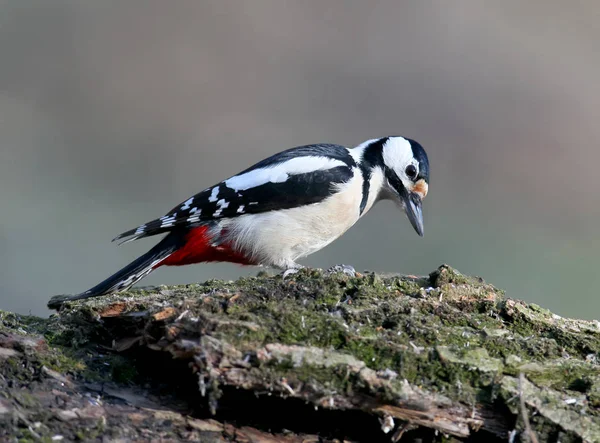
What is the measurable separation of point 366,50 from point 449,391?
1106 cm

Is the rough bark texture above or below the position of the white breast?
below

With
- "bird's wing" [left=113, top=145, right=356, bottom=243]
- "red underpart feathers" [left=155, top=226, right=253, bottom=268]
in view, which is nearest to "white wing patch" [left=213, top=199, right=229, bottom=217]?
"bird's wing" [left=113, top=145, right=356, bottom=243]

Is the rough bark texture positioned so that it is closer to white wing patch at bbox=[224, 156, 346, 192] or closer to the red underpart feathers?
the red underpart feathers

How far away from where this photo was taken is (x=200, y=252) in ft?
17.2

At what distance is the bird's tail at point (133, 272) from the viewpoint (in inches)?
168

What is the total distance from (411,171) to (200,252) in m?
1.63

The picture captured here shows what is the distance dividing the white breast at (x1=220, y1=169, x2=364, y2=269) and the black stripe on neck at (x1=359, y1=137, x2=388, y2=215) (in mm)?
198

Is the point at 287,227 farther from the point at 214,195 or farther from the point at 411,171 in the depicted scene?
the point at 411,171

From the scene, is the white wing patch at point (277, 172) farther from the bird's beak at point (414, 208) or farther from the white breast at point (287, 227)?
the bird's beak at point (414, 208)

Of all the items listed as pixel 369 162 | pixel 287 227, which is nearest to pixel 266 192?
pixel 287 227

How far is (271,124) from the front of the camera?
11438 millimetres

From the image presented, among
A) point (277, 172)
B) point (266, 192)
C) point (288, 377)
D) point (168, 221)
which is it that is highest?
point (277, 172)

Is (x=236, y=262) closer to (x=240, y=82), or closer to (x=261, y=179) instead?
(x=261, y=179)

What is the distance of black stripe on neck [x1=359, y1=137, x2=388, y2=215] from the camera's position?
18.3 ft
